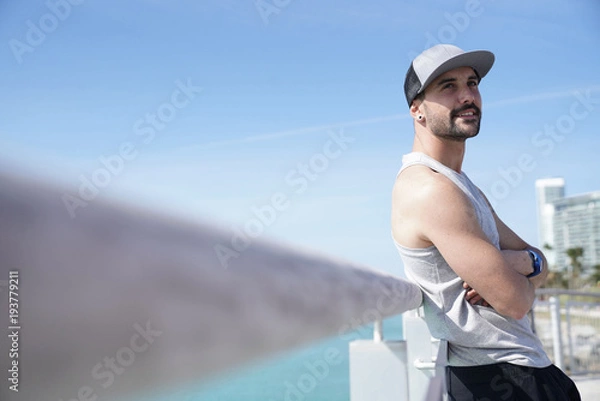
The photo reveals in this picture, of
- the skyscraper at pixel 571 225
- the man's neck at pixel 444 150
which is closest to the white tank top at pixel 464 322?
the man's neck at pixel 444 150

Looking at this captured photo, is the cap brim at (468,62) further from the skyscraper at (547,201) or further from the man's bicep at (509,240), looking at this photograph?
the skyscraper at (547,201)

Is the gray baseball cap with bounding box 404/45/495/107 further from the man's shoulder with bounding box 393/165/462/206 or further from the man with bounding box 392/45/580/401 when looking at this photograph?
the man's shoulder with bounding box 393/165/462/206

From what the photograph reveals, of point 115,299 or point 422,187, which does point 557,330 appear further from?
point 115,299

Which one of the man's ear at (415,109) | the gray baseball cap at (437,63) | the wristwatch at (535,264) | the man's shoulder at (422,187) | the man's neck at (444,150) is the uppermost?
the gray baseball cap at (437,63)

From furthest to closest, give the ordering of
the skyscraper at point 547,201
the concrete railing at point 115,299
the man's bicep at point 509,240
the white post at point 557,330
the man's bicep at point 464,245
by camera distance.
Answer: the skyscraper at point 547,201, the white post at point 557,330, the man's bicep at point 509,240, the man's bicep at point 464,245, the concrete railing at point 115,299

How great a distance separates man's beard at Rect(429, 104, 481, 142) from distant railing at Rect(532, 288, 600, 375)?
332cm

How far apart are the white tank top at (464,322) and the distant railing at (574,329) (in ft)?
10.9

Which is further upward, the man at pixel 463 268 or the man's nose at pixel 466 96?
the man's nose at pixel 466 96

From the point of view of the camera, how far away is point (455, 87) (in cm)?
166

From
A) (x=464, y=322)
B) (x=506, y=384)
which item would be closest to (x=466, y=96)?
(x=464, y=322)

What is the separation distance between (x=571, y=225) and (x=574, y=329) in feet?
431

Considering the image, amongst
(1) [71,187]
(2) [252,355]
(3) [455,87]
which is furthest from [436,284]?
(1) [71,187]

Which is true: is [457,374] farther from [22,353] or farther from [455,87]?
[22,353]

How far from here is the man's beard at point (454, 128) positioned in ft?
5.29
